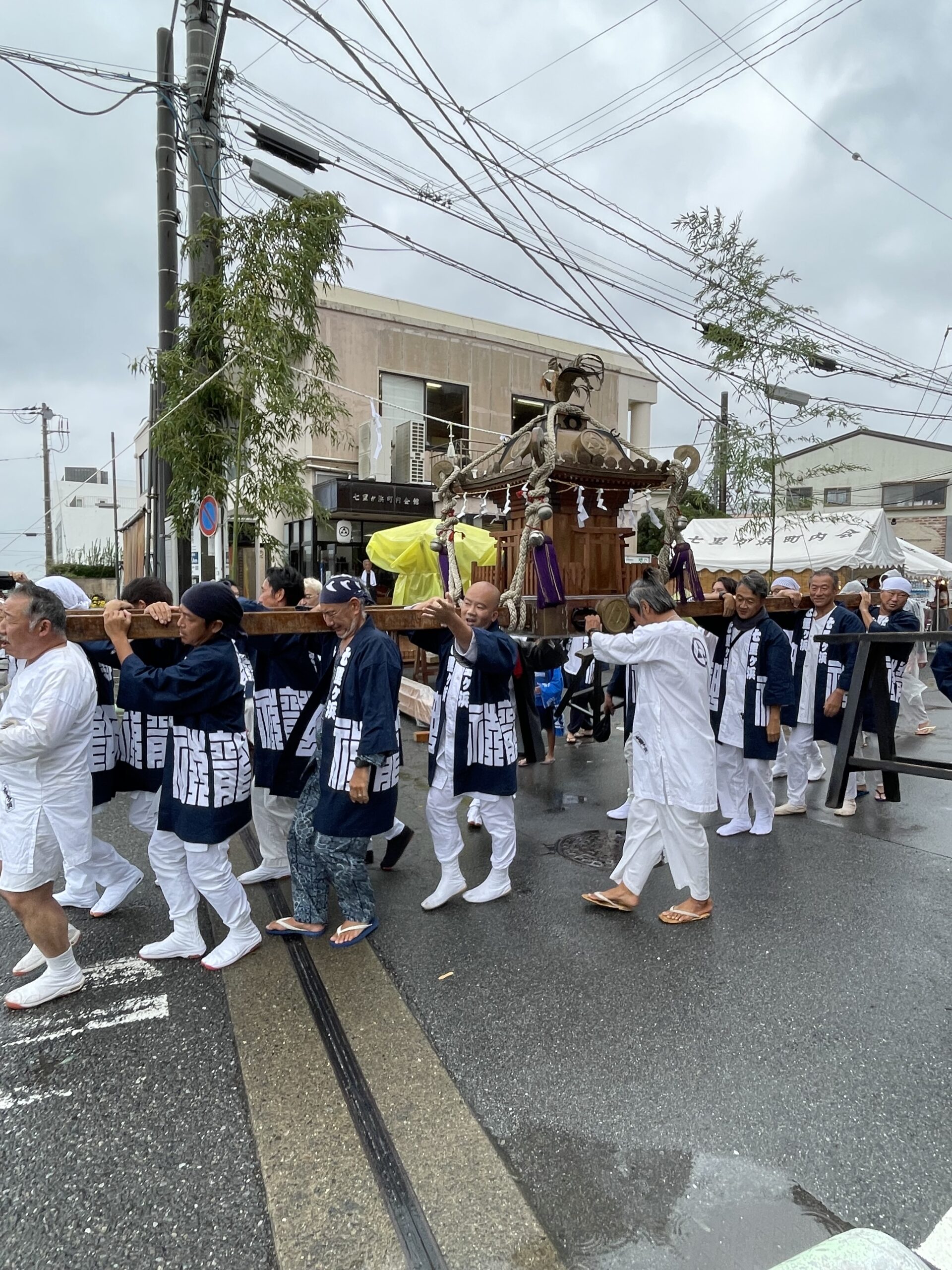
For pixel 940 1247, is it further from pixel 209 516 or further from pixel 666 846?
pixel 209 516

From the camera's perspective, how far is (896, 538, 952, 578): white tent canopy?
1688 cm

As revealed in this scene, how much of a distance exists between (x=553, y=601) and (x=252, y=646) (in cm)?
205

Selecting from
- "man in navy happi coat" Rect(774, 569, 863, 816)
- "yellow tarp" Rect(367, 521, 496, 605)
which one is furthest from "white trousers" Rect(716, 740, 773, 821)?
"yellow tarp" Rect(367, 521, 496, 605)

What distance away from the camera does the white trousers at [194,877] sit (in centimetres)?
345

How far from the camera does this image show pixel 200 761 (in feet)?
11.3

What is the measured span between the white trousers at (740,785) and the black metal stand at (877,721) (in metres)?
2.21

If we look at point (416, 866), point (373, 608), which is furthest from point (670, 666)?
point (416, 866)

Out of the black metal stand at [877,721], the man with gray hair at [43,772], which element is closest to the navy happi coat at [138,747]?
the man with gray hair at [43,772]

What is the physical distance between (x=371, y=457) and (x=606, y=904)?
556 inches

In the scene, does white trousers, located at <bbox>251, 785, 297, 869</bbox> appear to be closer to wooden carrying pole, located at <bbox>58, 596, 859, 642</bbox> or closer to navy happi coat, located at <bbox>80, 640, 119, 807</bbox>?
navy happi coat, located at <bbox>80, 640, 119, 807</bbox>

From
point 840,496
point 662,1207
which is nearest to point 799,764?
point 662,1207

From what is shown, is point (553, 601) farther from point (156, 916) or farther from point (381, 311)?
point (381, 311)

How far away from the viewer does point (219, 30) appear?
7.07 metres

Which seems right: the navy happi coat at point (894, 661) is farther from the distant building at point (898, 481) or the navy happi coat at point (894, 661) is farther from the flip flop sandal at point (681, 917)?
the distant building at point (898, 481)
